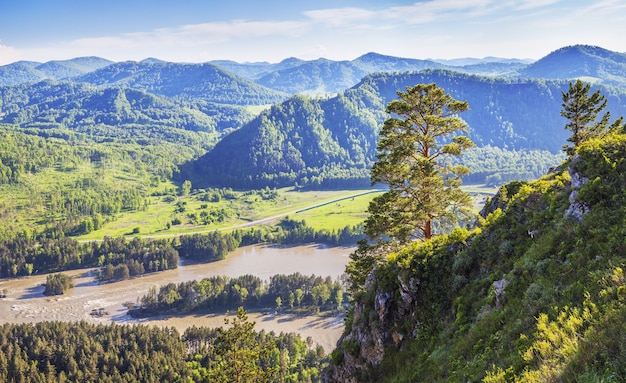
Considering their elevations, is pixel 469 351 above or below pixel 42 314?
above

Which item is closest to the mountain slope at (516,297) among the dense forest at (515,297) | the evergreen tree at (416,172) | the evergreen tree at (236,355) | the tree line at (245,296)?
the dense forest at (515,297)

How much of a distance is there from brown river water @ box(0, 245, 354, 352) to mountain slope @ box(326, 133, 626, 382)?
242 ft

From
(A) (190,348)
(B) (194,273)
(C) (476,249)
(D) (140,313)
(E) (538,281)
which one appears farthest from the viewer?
(B) (194,273)

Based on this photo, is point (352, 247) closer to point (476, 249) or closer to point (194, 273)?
point (194, 273)

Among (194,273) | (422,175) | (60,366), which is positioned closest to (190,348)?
(60,366)

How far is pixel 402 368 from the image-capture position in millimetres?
17984

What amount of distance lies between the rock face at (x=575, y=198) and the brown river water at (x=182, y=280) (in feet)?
258

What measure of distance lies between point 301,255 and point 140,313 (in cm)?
6633

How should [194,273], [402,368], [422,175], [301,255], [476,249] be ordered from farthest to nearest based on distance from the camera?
[301,255] < [194,273] < [422,175] < [476,249] < [402,368]

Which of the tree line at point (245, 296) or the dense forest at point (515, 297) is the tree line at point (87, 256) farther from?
the dense forest at point (515, 297)

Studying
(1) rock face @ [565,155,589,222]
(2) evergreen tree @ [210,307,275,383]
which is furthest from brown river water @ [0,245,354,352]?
(1) rock face @ [565,155,589,222]

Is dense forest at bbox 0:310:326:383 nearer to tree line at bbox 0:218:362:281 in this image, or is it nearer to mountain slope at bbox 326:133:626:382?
mountain slope at bbox 326:133:626:382

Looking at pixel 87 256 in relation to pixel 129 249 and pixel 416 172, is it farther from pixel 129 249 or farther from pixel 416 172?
pixel 416 172

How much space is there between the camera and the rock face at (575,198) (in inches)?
628
